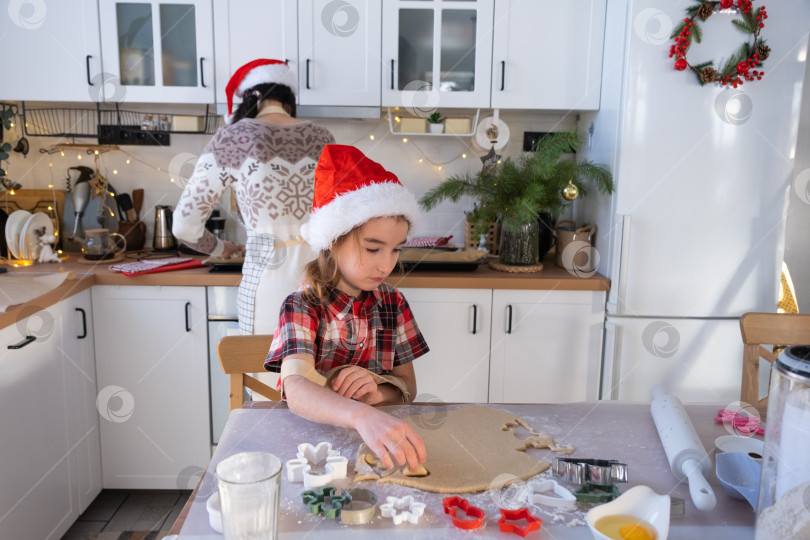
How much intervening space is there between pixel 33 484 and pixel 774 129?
2.54 metres

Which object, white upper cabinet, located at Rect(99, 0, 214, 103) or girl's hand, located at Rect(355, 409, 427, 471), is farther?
white upper cabinet, located at Rect(99, 0, 214, 103)

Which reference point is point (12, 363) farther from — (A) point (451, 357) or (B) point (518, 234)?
(B) point (518, 234)

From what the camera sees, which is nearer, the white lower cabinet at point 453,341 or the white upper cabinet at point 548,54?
the white lower cabinet at point 453,341

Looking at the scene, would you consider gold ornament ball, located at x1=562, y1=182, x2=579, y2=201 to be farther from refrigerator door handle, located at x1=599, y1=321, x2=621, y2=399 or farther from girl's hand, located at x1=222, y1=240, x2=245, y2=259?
girl's hand, located at x1=222, y1=240, x2=245, y2=259

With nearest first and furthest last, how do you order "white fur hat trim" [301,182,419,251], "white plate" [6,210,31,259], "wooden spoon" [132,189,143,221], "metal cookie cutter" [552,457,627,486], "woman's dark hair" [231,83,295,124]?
"metal cookie cutter" [552,457,627,486] → "white fur hat trim" [301,182,419,251] → "woman's dark hair" [231,83,295,124] → "white plate" [6,210,31,259] → "wooden spoon" [132,189,143,221]

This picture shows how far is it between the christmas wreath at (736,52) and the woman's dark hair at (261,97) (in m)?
1.23

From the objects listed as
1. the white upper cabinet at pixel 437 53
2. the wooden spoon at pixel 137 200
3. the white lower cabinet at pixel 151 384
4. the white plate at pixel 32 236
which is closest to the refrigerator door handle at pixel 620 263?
the white upper cabinet at pixel 437 53

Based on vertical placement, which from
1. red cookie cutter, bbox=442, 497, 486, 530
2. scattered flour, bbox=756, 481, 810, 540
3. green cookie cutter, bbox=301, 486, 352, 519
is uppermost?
Result: scattered flour, bbox=756, 481, 810, 540

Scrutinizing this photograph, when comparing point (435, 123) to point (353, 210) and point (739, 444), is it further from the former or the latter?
point (739, 444)

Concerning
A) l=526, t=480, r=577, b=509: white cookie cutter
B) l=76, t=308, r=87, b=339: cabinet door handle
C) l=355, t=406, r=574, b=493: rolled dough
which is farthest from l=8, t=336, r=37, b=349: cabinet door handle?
l=526, t=480, r=577, b=509: white cookie cutter

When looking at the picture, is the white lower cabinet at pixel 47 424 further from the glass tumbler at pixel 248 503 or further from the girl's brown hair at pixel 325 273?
the glass tumbler at pixel 248 503

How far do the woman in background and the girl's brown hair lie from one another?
1.81ft

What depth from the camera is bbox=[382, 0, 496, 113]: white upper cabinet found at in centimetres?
233

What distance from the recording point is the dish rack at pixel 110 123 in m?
2.55
